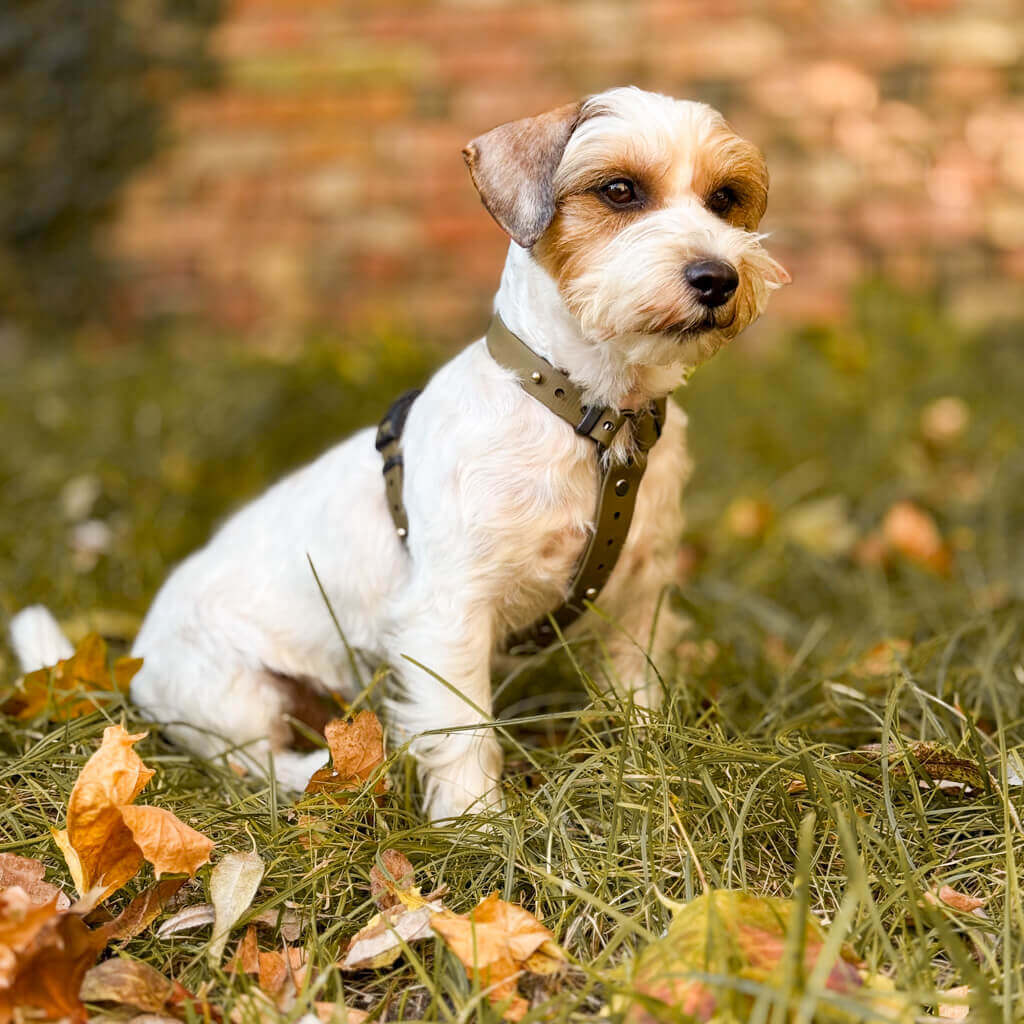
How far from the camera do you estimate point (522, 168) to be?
7.01 feet

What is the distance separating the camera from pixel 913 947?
5.37ft

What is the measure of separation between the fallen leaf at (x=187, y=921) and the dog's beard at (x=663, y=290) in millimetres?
1212

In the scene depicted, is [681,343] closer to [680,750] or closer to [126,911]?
[680,750]

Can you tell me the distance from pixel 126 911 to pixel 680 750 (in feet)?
3.21

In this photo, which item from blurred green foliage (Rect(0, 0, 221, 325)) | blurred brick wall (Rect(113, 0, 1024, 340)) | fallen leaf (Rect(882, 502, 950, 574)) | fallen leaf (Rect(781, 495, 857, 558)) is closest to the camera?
fallen leaf (Rect(882, 502, 950, 574))

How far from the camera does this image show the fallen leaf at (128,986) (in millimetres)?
1619

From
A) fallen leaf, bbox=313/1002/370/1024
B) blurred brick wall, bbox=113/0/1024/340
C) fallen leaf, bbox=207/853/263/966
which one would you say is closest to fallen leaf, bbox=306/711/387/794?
fallen leaf, bbox=207/853/263/966

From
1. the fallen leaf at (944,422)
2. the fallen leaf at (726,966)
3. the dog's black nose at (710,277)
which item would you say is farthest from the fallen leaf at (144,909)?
the fallen leaf at (944,422)

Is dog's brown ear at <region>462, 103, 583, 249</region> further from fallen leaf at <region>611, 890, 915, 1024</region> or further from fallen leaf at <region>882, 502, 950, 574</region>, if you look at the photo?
fallen leaf at <region>882, 502, 950, 574</region>

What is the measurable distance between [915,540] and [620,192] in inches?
82.3

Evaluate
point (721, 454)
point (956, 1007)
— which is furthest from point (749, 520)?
point (956, 1007)

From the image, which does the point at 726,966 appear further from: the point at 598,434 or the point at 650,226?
the point at 650,226

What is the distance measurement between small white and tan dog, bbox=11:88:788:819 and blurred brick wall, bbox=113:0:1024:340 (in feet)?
13.8

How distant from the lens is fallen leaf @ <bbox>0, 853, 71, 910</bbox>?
1.84 meters
